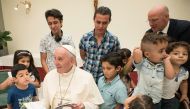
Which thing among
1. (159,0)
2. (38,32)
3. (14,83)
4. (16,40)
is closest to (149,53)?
(14,83)

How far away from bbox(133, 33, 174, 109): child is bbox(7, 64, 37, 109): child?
4.49ft

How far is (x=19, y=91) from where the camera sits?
3.13m

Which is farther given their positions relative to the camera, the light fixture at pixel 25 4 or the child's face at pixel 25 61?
the light fixture at pixel 25 4

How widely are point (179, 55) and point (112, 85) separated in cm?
73

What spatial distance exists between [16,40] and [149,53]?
15.7 ft

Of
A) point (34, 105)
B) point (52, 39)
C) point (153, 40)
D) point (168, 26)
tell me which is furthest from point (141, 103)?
point (52, 39)

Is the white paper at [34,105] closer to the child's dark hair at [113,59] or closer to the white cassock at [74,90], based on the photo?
the white cassock at [74,90]

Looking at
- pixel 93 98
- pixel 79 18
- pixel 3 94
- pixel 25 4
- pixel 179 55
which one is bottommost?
pixel 3 94

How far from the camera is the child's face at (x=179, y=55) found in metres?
2.40

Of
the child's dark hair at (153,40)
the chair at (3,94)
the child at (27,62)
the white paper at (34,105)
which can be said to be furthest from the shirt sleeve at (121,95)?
the chair at (3,94)

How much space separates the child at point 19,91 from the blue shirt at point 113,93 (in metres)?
0.91

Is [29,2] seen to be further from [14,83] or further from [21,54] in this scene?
[14,83]

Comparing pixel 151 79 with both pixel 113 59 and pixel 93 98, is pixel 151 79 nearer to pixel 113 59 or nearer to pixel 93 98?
pixel 113 59

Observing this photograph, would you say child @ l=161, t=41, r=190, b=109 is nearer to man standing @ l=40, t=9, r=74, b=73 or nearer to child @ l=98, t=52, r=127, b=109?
child @ l=98, t=52, r=127, b=109
